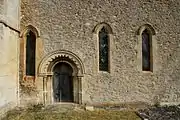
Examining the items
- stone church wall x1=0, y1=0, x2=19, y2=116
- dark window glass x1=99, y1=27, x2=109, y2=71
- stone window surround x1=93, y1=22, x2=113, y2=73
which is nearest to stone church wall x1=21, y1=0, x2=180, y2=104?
stone window surround x1=93, y1=22, x2=113, y2=73

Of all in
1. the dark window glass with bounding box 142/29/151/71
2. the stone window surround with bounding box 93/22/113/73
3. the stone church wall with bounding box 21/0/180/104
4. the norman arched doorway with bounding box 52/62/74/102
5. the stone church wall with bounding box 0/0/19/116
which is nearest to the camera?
the stone church wall with bounding box 0/0/19/116

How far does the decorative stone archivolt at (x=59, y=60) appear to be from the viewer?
12094 mm

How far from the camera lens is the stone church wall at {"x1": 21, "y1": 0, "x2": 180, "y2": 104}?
40.2 ft

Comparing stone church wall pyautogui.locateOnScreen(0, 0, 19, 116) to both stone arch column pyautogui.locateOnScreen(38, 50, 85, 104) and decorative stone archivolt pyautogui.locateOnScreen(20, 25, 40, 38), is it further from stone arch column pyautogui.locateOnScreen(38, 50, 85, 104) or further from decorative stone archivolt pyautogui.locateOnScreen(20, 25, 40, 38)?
stone arch column pyautogui.locateOnScreen(38, 50, 85, 104)

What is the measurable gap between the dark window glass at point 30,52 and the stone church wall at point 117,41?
1.64ft

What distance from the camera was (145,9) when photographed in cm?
1278

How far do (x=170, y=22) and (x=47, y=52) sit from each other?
6.53 meters

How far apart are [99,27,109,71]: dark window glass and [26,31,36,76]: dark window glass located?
131 inches

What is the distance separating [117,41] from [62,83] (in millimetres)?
3527

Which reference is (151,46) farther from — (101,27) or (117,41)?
Answer: (101,27)

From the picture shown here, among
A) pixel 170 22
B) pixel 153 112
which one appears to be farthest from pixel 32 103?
pixel 170 22

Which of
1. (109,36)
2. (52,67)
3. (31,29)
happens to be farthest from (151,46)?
(31,29)

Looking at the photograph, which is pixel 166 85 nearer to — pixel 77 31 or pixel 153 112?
pixel 153 112

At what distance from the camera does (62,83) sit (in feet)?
41.8
